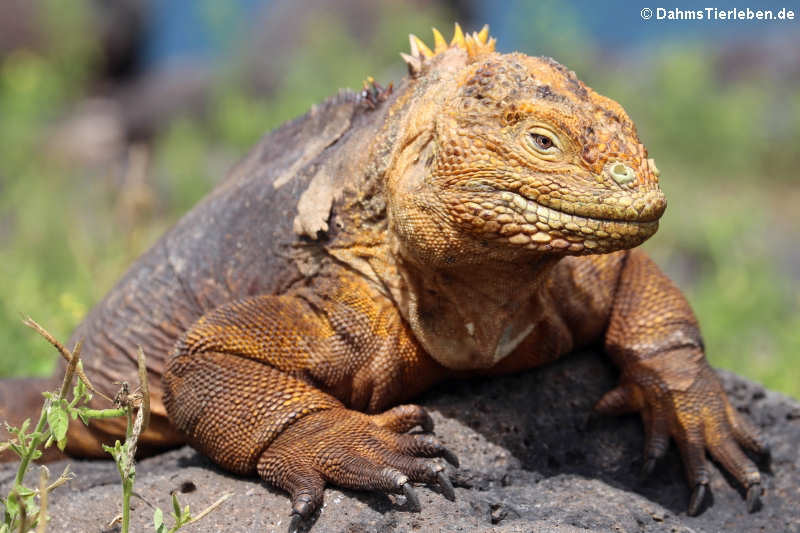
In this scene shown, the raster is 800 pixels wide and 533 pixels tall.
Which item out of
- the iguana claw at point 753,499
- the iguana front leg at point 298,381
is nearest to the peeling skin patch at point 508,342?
the iguana front leg at point 298,381

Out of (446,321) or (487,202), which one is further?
(446,321)

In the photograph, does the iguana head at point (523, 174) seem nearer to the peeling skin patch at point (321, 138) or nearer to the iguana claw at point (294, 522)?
the peeling skin patch at point (321, 138)

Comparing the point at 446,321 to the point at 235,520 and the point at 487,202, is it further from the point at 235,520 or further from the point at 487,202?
the point at 235,520

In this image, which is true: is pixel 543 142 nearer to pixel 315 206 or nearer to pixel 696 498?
pixel 315 206

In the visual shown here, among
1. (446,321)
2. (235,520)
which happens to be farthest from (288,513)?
(446,321)

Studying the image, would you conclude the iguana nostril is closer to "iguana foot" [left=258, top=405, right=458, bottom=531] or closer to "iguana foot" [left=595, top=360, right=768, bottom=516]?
"iguana foot" [left=258, top=405, right=458, bottom=531]

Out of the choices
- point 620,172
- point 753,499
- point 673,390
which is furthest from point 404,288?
point 753,499
